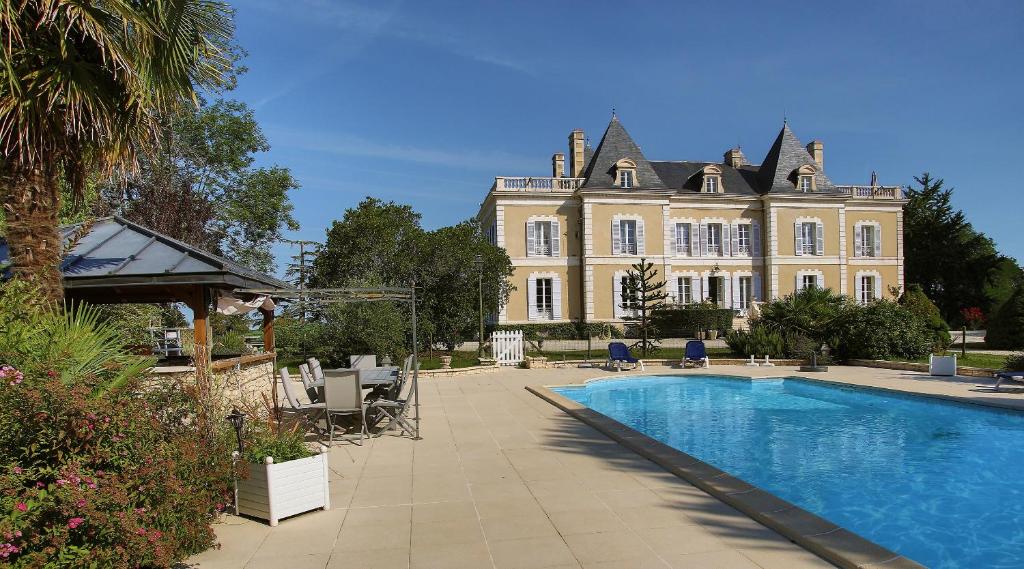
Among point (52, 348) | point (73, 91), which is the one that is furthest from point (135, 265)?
point (52, 348)

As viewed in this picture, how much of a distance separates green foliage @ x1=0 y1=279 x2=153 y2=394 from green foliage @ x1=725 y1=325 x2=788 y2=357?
17337 mm

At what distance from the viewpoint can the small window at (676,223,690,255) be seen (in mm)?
30844

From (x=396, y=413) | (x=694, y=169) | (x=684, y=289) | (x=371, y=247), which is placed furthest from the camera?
(x=694, y=169)

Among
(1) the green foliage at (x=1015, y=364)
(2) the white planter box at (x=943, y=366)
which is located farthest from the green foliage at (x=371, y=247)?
(1) the green foliage at (x=1015, y=364)

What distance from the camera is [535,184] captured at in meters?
29.9

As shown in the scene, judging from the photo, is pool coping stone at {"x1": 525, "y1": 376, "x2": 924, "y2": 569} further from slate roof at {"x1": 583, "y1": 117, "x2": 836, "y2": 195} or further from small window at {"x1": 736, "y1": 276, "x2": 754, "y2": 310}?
small window at {"x1": 736, "y1": 276, "x2": 754, "y2": 310}

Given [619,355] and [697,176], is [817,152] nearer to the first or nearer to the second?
[697,176]

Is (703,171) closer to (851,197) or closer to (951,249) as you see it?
(851,197)

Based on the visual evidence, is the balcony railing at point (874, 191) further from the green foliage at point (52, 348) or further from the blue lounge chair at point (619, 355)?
the green foliage at point (52, 348)

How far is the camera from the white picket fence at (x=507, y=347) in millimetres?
18047

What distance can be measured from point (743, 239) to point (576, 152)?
9.87 m

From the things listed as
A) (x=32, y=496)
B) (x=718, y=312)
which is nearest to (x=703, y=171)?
(x=718, y=312)

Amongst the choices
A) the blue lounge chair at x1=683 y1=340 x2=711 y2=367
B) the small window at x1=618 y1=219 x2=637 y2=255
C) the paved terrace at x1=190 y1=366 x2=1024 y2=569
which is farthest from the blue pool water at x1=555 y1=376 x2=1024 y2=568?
the small window at x1=618 y1=219 x2=637 y2=255

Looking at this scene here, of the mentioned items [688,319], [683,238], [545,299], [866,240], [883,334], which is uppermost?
[683,238]
